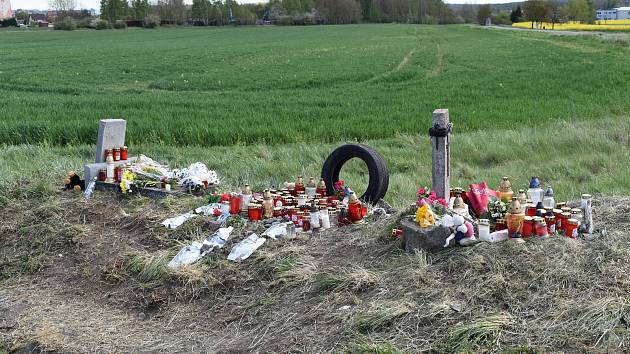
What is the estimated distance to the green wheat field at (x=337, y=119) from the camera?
999 centimetres

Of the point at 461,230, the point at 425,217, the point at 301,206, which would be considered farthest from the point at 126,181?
the point at 461,230

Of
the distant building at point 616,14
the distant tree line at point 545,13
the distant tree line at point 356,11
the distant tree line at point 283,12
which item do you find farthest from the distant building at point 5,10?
the distant building at point 616,14

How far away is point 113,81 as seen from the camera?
29.5 metres

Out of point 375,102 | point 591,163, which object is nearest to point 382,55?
point 375,102

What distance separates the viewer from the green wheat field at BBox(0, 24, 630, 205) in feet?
32.8

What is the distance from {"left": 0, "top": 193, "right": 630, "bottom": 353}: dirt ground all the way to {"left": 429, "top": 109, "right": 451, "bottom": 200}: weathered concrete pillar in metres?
0.74

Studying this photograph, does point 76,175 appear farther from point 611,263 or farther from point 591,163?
point 591,163

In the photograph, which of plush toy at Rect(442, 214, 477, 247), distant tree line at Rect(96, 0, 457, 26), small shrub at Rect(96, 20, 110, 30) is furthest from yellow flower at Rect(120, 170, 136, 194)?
distant tree line at Rect(96, 0, 457, 26)

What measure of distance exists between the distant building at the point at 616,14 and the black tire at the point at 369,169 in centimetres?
14514

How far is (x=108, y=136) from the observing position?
336 inches

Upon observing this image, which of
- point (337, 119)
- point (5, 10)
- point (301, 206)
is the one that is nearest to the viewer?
point (301, 206)

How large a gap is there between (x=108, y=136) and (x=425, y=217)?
15.7 ft

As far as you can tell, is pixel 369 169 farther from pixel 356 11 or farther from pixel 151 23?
pixel 356 11

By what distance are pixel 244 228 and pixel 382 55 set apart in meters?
36.2
